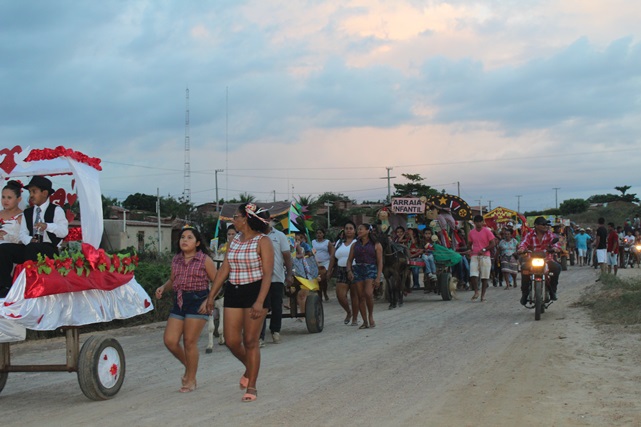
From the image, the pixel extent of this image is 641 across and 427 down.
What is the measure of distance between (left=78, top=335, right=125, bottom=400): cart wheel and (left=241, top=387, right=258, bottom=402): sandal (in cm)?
148

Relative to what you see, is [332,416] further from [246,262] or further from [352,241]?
[352,241]

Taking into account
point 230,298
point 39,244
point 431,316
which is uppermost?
point 39,244

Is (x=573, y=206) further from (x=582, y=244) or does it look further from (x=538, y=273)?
(x=538, y=273)

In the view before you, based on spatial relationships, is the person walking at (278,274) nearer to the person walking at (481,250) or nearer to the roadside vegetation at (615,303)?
the roadside vegetation at (615,303)

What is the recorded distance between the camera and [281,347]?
37.5ft

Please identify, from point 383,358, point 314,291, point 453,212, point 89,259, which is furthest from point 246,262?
point 453,212

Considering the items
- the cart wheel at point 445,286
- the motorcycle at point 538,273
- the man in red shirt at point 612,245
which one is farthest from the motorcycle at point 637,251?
the motorcycle at point 538,273

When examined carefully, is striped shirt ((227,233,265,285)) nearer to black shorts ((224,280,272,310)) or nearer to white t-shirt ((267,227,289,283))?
black shorts ((224,280,272,310))

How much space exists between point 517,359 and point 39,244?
19.9ft

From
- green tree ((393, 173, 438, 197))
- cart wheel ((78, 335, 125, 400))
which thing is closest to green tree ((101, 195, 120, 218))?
green tree ((393, 173, 438, 197))

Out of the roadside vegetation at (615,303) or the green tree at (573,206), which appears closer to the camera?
the roadside vegetation at (615,303)

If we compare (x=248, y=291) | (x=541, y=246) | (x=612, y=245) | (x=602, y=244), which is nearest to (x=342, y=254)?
(x=541, y=246)

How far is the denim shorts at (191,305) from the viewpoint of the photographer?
26.4 ft

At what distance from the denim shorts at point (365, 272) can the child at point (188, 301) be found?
227 inches
